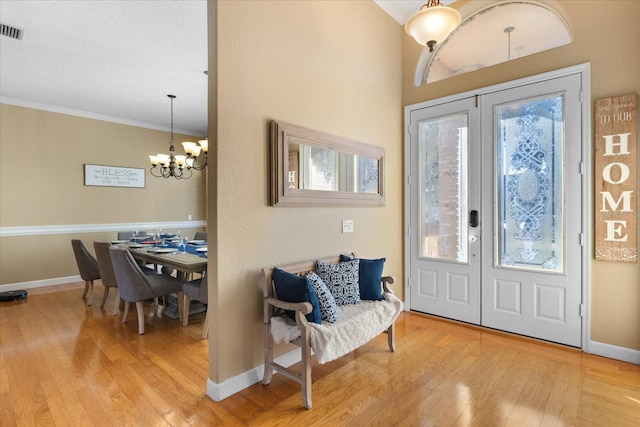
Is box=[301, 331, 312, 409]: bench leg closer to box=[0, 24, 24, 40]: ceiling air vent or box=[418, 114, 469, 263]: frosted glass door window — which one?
box=[418, 114, 469, 263]: frosted glass door window

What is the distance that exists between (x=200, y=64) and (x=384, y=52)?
2.16 meters

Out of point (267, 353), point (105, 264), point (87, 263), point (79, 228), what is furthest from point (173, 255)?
point (79, 228)

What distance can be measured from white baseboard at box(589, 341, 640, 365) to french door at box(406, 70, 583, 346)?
0.36 feet

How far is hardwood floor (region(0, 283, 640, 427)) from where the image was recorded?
6.38 feet

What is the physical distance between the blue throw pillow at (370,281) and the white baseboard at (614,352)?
1802 millimetres

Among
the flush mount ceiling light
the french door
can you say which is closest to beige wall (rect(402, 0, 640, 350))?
the french door

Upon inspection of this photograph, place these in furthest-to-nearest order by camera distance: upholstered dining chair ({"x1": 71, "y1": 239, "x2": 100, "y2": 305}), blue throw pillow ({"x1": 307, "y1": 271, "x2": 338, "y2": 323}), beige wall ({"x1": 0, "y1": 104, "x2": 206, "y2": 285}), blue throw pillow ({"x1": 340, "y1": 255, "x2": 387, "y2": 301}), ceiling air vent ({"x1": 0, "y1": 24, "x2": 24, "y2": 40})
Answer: beige wall ({"x1": 0, "y1": 104, "x2": 206, "y2": 285})
upholstered dining chair ({"x1": 71, "y1": 239, "x2": 100, "y2": 305})
ceiling air vent ({"x1": 0, "y1": 24, "x2": 24, "y2": 40})
blue throw pillow ({"x1": 340, "y1": 255, "x2": 387, "y2": 301})
blue throw pillow ({"x1": 307, "y1": 271, "x2": 338, "y2": 323})

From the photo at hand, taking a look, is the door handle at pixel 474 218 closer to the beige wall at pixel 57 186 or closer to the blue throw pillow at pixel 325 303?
the blue throw pillow at pixel 325 303

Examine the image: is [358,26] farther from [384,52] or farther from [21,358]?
[21,358]

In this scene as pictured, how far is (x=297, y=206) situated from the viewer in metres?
2.62

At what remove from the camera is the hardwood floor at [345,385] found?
194cm

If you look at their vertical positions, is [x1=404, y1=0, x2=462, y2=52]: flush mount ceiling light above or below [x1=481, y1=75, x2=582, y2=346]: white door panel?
above

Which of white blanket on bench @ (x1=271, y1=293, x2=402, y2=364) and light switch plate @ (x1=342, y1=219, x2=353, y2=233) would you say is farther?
light switch plate @ (x1=342, y1=219, x2=353, y2=233)

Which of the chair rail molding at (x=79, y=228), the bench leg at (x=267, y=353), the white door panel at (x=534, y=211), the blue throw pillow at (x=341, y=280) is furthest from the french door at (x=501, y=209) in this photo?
the chair rail molding at (x=79, y=228)
